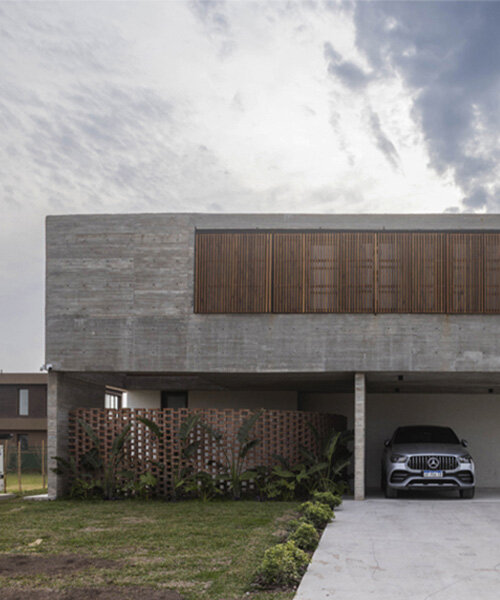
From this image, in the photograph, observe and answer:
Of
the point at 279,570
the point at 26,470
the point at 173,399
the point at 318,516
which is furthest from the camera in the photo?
the point at 26,470

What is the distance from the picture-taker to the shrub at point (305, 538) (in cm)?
930

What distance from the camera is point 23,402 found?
3697 cm

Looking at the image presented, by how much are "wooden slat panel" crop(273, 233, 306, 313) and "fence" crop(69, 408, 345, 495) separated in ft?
8.12

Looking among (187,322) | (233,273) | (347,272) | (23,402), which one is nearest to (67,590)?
(187,322)

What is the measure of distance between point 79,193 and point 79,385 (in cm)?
604

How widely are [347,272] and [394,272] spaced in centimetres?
97

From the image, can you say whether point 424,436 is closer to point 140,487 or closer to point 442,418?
point 442,418

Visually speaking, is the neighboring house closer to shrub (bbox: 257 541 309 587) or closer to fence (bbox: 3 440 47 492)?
fence (bbox: 3 440 47 492)

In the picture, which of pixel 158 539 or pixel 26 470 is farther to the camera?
pixel 26 470

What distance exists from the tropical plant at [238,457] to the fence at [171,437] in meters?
0.16

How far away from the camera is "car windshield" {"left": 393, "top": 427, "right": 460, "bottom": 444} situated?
1705 centimetres

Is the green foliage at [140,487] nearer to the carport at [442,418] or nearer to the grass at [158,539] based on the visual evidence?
the grass at [158,539]

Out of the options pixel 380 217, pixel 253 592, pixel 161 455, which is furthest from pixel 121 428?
pixel 253 592

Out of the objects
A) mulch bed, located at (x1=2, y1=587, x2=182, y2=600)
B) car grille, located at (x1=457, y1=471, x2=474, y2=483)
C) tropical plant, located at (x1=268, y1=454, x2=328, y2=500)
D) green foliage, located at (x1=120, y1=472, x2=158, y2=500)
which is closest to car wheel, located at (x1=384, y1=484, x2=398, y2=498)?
car grille, located at (x1=457, y1=471, x2=474, y2=483)
